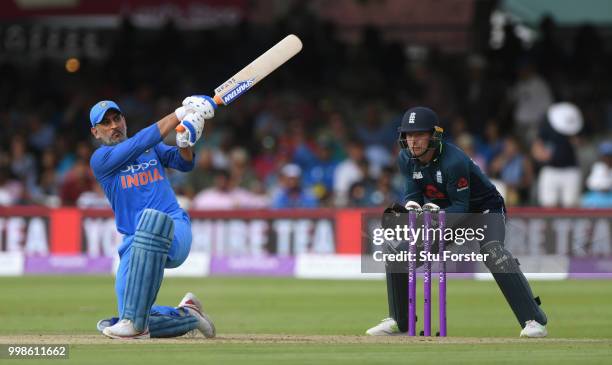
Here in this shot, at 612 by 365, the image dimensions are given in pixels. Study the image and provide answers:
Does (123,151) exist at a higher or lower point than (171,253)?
higher

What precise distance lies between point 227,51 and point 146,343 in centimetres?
1060

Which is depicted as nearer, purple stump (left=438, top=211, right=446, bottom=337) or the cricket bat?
purple stump (left=438, top=211, right=446, bottom=337)

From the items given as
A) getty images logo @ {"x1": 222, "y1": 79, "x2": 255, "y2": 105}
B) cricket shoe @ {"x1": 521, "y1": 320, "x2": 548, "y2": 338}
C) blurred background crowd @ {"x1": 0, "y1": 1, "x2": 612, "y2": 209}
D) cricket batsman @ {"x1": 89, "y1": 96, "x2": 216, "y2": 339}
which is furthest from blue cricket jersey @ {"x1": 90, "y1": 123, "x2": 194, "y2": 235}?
blurred background crowd @ {"x1": 0, "y1": 1, "x2": 612, "y2": 209}

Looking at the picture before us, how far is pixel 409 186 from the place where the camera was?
7.94m

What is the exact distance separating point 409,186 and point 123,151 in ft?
5.88

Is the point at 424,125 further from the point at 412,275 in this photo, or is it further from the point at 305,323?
the point at 305,323

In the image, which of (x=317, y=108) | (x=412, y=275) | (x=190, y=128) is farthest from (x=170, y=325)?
(x=317, y=108)

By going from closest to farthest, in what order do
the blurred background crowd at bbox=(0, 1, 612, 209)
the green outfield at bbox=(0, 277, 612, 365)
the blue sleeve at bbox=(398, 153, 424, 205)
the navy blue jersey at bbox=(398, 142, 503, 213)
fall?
the green outfield at bbox=(0, 277, 612, 365) < the navy blue jersey at bbox=(398, 142, 503, 213) < the blue sleeve at bbox=(398, 153, 424, 205) < the blurred background crowd at bbox=(0, 1, 612, 209)

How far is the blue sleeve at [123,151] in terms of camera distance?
7.33 m

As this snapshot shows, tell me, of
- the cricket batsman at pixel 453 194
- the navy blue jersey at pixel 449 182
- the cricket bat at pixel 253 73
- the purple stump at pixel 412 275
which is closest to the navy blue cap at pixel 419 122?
the cricket batsman at pixel 453 194

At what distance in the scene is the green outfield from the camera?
6680mm

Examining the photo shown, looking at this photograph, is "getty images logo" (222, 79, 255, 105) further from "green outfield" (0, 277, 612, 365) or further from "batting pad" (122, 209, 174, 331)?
"green outfield" (0, 277, 612, 365)

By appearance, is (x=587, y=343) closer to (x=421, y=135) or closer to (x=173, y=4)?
(x=421, y=135)

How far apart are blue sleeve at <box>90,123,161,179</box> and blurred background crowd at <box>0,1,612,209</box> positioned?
784 centimetres
